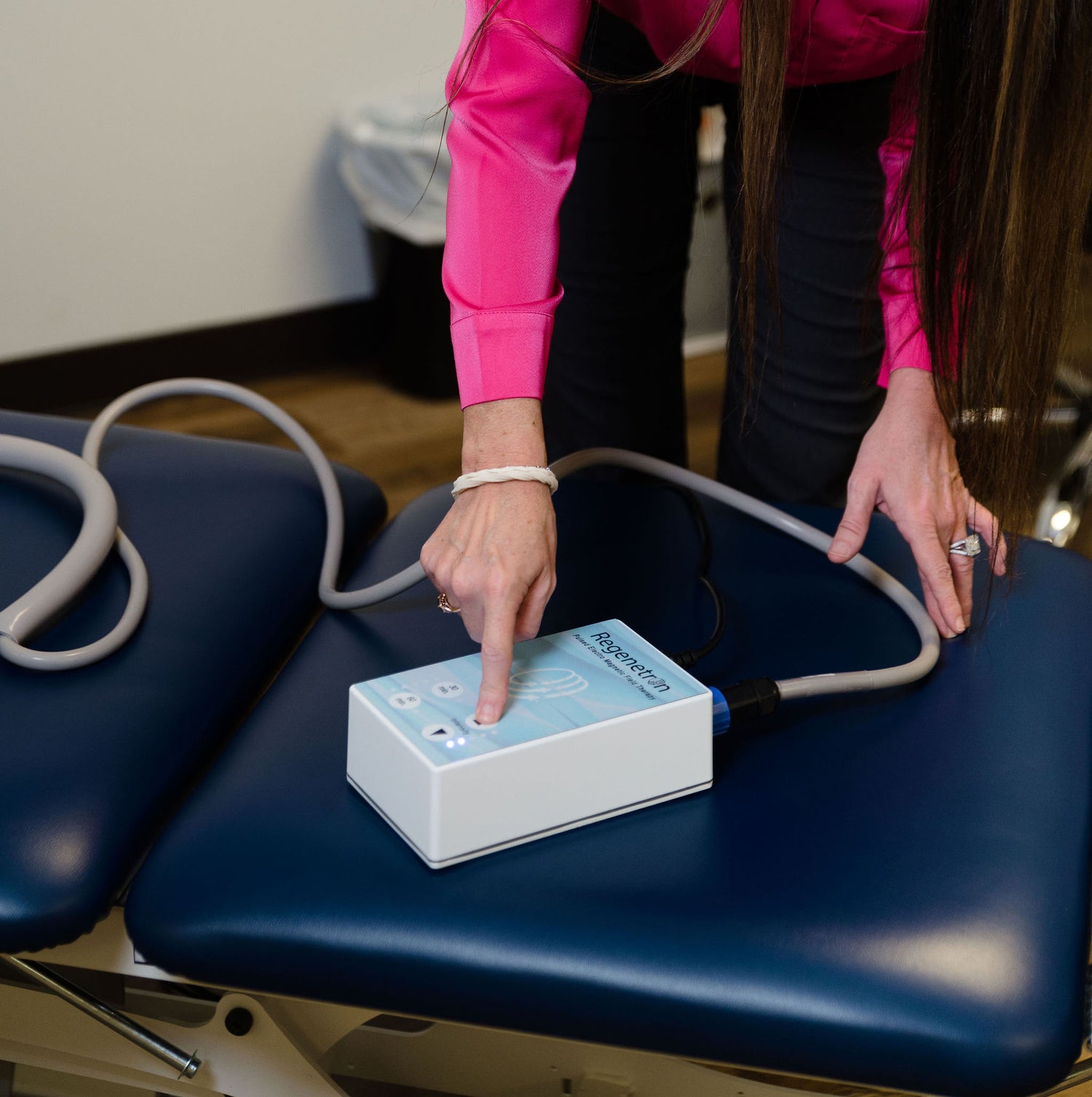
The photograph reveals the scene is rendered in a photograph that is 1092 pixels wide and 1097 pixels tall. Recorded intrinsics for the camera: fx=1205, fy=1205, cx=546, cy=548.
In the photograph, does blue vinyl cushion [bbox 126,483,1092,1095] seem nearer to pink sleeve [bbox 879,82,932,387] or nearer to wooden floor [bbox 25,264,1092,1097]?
pink sleeve [bbox 879,82,932,387]

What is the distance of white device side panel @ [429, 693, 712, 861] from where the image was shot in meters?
0.49

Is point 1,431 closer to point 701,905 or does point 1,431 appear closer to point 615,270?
point 615,270

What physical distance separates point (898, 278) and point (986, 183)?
195mm

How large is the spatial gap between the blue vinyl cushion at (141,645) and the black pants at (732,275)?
0.25 meters

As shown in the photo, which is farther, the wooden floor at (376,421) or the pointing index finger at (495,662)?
the wooden floor at (376,421)

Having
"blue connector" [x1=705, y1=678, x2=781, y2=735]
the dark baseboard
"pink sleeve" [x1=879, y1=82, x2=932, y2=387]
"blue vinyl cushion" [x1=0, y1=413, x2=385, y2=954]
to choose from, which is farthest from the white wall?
"blue connector" [x1=705, y1=678, x2=781, y2=735]

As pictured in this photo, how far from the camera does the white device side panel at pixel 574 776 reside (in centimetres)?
49

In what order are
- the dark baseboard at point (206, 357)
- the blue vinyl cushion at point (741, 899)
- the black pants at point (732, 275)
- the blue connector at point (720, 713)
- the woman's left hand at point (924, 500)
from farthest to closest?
the dark baseboard at point (206, 357) → the black pants at point (732, 275) → the woman's left hand at point (924, 500) → the blue connector at point (720, 713) → the blue vinyl cushion at point (741, 899)

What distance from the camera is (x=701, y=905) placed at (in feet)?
1.58

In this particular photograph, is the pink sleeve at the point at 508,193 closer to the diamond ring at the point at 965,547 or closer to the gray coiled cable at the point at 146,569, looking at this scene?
the gray coiled cable at the point at 146,569

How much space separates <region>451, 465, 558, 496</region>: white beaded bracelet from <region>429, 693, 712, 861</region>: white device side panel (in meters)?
0.13

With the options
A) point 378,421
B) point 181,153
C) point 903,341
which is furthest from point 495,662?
point 181,153

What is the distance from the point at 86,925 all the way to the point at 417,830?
14 centimetres

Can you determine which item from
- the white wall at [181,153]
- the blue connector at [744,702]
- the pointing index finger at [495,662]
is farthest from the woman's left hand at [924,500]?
the white wall at [181,153]
